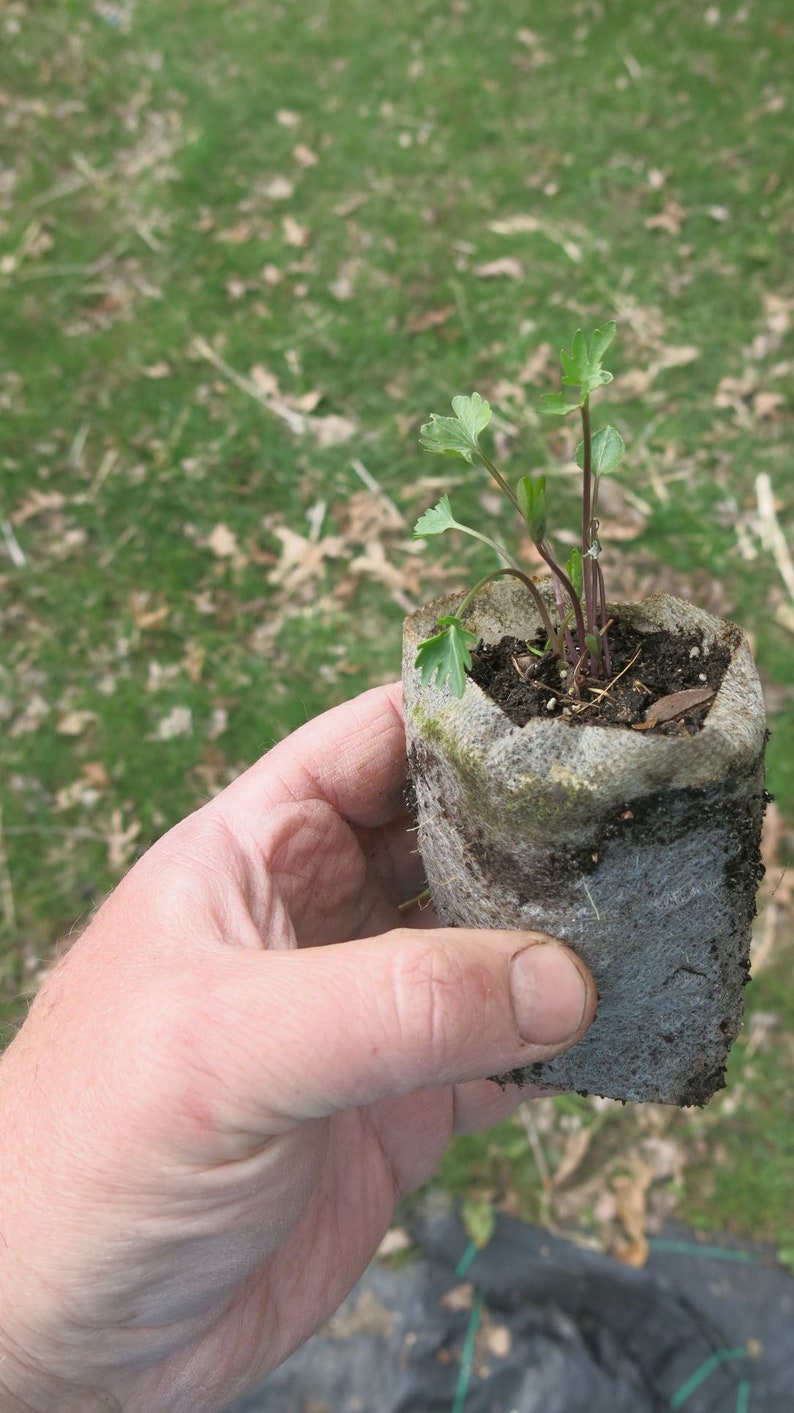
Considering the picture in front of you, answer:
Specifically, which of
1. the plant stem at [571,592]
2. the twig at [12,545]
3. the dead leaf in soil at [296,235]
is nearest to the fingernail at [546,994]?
the plant stem at [571,592]

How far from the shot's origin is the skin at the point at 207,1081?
181cm

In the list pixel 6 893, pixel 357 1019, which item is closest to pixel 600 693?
pixel 357 1019

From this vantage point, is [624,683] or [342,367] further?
[342,367]

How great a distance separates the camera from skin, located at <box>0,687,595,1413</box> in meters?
1.81

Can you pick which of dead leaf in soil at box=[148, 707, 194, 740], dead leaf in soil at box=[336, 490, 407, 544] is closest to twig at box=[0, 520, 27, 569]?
dead leaf in soil at box=[148, 707, 194, 740]

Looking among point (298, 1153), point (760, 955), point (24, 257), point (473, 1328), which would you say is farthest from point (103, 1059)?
point (24, 257)

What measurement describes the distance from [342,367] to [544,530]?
4.10 metres

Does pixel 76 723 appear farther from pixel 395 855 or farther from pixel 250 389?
pixel 395 855

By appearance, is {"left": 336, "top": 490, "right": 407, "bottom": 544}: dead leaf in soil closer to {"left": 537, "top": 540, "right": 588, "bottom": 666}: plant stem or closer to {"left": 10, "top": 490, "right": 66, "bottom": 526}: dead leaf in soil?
{"left": 10, "top": 490, "right": 66, "bottom": 526}: dead leaf in soil

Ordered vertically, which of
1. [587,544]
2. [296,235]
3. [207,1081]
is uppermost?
[587,544]

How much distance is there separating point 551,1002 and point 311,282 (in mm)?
5291

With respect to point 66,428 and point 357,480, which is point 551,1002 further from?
point 66,428

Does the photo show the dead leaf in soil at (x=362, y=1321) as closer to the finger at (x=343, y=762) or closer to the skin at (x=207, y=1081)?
the skin at (x=207, y=1081)

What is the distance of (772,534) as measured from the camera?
16.2ft
